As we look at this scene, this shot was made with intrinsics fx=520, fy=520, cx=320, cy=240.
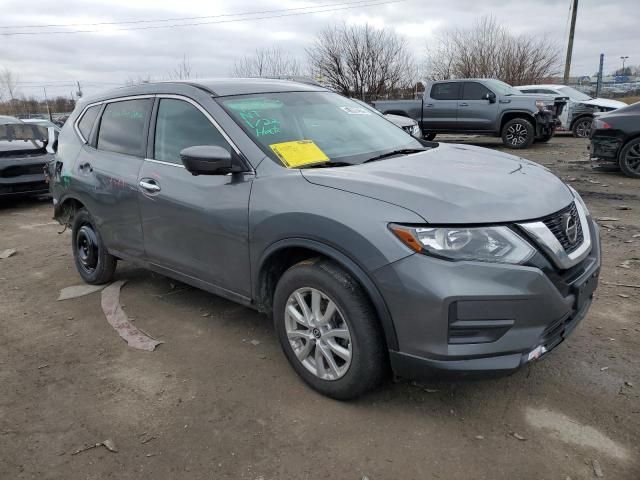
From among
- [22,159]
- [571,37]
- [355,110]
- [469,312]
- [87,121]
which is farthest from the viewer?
[571,37]

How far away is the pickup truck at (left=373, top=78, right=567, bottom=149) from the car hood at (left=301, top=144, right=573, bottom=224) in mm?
11291

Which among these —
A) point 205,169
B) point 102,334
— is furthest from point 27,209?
point 205,169

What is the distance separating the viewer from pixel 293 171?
297 centimetres

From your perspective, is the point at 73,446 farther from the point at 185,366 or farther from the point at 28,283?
the point at 28,283

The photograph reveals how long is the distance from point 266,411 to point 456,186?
1584mm

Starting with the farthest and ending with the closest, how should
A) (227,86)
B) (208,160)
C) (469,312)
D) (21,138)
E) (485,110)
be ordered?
(485,110), (21,138), (227,86), (208,160), (469,312)

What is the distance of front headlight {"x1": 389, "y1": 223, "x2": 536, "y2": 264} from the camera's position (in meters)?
2.37

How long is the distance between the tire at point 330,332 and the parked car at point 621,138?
8.17m

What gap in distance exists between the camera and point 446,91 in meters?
14.7

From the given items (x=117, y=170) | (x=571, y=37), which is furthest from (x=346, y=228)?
(x=571, y=37)

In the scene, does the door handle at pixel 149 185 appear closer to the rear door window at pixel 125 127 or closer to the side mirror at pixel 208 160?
the rear door window at pixel 125 127

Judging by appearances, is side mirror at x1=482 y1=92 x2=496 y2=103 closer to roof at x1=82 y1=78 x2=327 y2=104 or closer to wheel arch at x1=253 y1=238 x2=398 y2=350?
roof at x1=82 y1=78 x2=327 y2=104

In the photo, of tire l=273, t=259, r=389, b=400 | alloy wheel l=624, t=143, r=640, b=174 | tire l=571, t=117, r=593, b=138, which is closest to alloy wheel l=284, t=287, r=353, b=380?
tire l=273, t=259, r=389, b=400

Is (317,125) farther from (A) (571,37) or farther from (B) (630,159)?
(A) (571,37)
